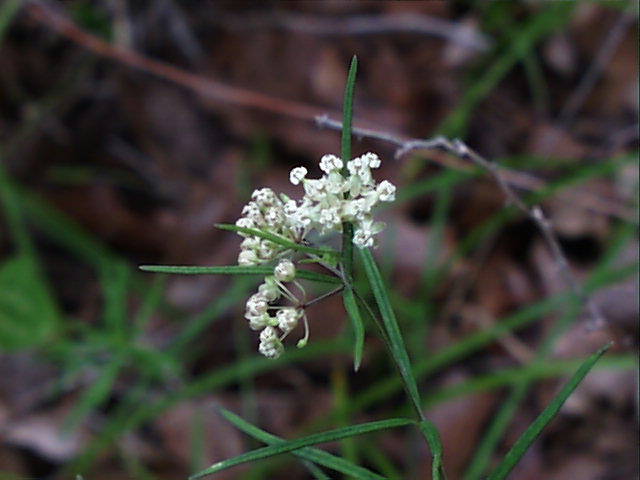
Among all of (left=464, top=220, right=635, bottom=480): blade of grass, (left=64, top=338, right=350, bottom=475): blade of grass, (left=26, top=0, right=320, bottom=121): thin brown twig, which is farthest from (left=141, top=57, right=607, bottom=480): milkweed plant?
(left=26, top=0, right=320, bottom=121): thin brown twig

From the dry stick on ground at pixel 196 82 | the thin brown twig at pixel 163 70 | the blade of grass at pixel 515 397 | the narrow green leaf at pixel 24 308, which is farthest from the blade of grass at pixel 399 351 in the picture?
the thin brown twig at pixel 163 70

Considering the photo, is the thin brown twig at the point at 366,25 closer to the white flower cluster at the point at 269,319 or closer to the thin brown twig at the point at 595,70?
the thin brown twig at the point at 595,70

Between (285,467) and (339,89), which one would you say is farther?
(339,89)

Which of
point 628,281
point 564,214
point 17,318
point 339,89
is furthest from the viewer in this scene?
point 339,89

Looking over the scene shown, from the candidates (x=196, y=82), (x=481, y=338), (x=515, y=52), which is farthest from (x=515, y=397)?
(x=196, y=82)

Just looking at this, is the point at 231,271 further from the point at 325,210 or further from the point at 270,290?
the point at 325,210

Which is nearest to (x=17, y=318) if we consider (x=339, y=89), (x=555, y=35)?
(x=339, y=89)

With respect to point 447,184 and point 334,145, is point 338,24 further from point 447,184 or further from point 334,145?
point 447,184

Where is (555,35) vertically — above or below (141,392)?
above
